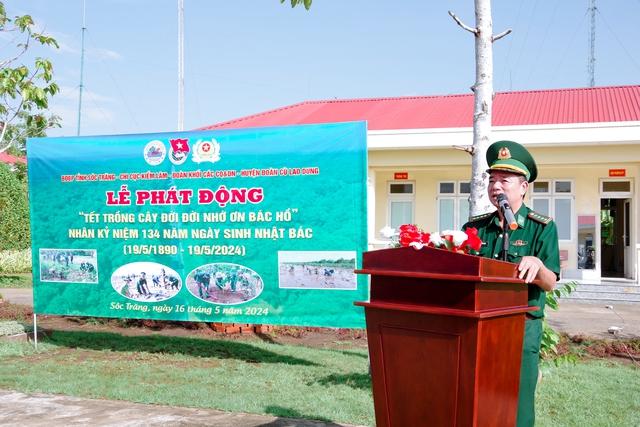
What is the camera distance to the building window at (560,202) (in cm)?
1568

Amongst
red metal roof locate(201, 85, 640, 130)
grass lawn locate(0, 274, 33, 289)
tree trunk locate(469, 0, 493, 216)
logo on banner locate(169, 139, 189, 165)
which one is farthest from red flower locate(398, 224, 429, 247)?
grass lawn locate(0, 274, 33, 289)

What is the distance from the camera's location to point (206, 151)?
7.01 m

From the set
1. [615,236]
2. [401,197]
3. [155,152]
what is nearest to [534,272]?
[155,152]

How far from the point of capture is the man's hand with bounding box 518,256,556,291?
2455mm

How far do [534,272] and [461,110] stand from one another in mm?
15705

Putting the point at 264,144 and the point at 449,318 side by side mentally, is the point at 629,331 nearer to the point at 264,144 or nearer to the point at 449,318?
the point at 264,144

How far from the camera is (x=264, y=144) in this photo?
22.4 feet

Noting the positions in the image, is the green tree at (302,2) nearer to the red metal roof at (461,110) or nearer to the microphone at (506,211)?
the microphone at (506,211)

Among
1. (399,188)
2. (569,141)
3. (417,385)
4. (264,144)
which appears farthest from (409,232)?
(399,188)

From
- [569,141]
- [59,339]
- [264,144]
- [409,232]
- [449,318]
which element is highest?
[569,141]

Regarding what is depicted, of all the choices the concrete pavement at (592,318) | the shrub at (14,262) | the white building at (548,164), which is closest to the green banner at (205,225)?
the concrete pavement at (592,318)

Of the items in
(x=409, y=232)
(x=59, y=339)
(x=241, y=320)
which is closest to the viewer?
(x=409, y=232)

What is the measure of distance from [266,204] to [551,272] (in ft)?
14.6

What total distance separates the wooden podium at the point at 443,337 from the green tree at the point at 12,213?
63.6 ft
